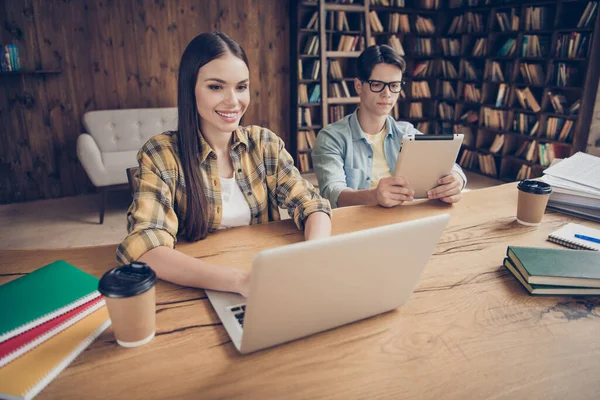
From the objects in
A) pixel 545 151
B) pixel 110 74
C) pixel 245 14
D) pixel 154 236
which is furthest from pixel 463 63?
pixel 154 236

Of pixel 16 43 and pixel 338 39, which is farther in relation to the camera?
pixel 338 39

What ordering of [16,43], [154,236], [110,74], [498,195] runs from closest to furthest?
[154,236] < [498,195] < [16,43] < [110,74]

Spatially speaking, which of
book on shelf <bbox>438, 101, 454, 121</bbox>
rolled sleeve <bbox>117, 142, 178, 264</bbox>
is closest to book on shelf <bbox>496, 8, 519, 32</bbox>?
book on shelf <bbox>438, 101, 454, 121</bbox>

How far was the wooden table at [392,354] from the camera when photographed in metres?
0.62

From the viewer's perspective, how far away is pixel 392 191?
1.39 meters

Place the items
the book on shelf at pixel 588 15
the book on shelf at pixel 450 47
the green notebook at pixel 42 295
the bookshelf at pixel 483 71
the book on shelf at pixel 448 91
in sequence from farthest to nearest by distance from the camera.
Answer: the book on shelf at pixel 448 91 < the book on shelf at pixel 450 47 < the bookshelf at pixel 483 71 < the book on shelf at pixel 588 15 < the green notebook at pixel 42 295

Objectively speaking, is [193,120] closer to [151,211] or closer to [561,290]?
[151,211]

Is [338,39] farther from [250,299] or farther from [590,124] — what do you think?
[250,299]

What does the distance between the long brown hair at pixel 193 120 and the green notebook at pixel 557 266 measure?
79cm

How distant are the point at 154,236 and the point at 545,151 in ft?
14.1

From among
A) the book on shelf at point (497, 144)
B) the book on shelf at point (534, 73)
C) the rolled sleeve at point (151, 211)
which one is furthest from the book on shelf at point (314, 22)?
the rolled sleeve at point (151, 211)

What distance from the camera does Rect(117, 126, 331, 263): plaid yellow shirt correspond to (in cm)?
100

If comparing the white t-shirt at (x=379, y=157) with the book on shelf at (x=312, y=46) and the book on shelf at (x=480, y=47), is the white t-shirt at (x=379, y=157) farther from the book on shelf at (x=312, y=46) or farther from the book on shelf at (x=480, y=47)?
the book on shelf at (x=480, y=47)

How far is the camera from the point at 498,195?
5.10ft
